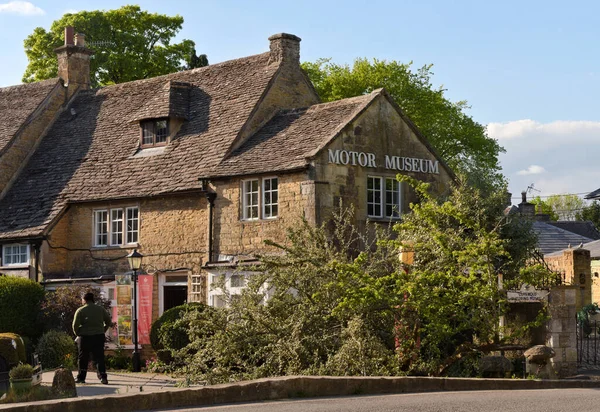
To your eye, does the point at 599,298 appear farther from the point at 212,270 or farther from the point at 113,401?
the point at 113,401

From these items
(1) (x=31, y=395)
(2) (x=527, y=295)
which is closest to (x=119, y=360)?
(2) (x=527, y=295)

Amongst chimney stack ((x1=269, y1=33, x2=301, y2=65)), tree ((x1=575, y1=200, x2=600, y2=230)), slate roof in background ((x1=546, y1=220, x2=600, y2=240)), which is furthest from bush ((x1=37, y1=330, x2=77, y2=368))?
tree ((x1=575, y1=200, x2=600, y2=230))

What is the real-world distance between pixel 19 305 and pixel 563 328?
15.2 meters

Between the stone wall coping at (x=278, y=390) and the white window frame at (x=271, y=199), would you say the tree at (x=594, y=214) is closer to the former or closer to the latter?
the white window frame at (x=271, y=199)

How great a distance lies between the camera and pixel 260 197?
A: 28703mm

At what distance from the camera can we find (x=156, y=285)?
30.7m

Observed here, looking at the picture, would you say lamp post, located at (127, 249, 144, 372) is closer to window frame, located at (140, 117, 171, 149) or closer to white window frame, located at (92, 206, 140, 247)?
white window frame, located at (92, 206, 140, 247)

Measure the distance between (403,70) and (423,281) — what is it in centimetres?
3554

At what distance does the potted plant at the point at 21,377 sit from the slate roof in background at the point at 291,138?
12270 millimetres

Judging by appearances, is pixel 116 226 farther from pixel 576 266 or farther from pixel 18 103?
pixel 576 266

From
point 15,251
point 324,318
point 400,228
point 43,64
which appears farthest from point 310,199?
point 43,64

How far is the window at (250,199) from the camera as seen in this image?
2889 centimetres

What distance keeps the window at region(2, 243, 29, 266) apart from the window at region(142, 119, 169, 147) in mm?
4945

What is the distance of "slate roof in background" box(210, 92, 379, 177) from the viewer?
92.9 feet
